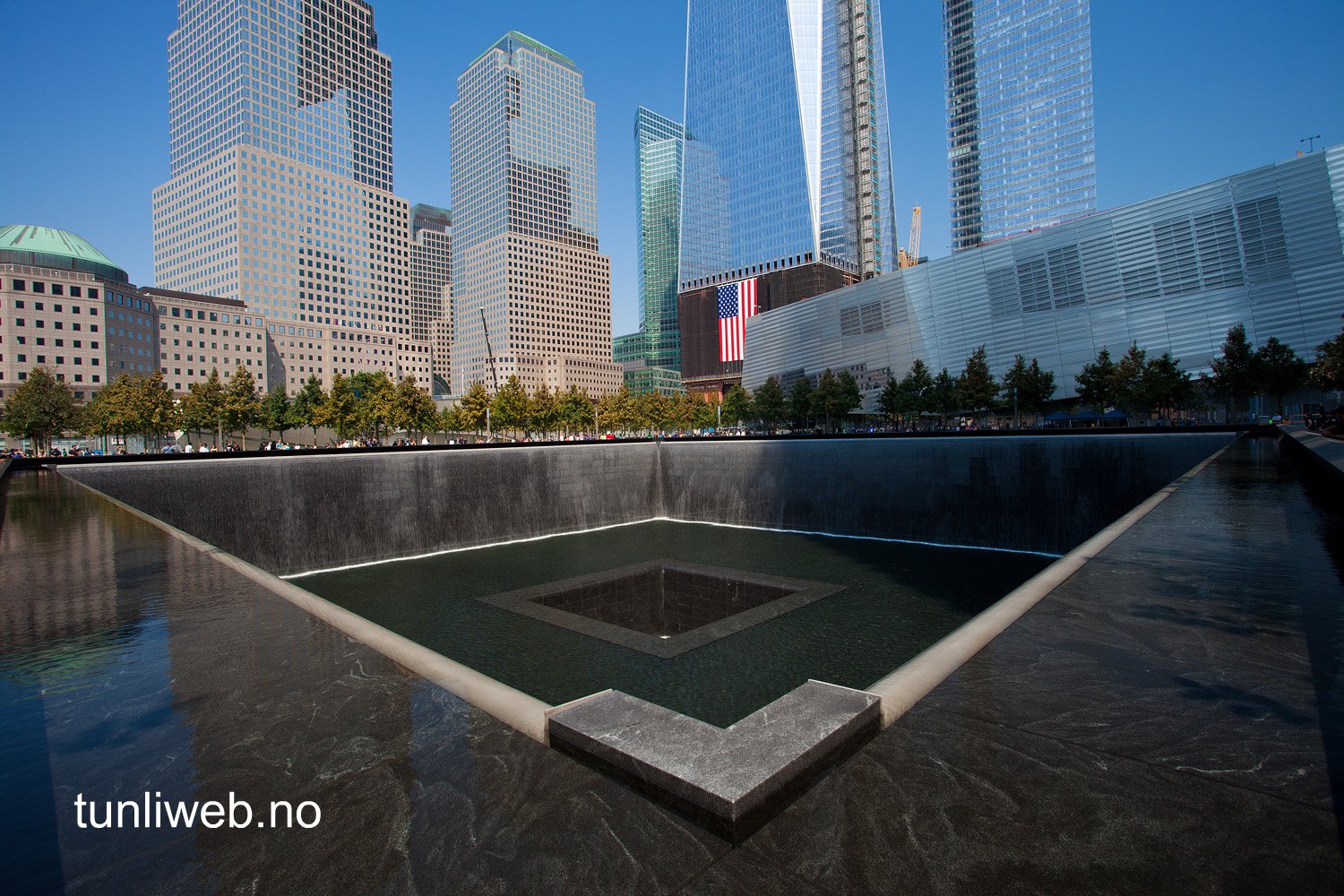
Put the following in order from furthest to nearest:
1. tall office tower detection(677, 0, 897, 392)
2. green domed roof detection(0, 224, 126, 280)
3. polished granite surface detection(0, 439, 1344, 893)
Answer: tall office tower detection(677, 0, 897, 392), green domed roof detection(0, 224, 126, 280), polished granite surface detection(0, 439, 1344, 893)

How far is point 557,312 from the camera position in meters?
172

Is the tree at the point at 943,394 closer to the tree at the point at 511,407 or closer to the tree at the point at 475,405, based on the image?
the tree at the point at 511,407

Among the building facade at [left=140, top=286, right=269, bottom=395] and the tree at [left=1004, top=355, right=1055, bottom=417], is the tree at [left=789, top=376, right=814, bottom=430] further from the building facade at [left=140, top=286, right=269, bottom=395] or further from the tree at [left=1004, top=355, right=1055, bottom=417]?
the building facade at [left=140, top=286, right=269, bottom=395]

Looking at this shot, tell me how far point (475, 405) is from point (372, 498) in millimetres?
46797

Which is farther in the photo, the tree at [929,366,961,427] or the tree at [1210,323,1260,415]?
the tree at [929,366,961,427]

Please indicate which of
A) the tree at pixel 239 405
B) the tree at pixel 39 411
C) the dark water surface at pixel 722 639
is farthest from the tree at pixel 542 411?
the dark water surface at pixel 722 639

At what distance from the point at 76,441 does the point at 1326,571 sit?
101 metres

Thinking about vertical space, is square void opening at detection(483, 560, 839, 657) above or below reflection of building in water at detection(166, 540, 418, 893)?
below

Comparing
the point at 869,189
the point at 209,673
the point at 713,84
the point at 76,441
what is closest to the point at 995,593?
the point at 209,673

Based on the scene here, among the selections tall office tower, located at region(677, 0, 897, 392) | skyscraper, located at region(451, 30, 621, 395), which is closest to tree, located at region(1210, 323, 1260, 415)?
tall office tower, located at region(677, 0, 897, 392)

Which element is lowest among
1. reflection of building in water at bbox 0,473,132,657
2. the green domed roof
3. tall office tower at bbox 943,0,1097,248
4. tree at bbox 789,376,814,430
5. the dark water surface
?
the dark water surface

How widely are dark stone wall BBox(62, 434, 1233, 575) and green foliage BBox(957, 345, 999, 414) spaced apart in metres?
34.5

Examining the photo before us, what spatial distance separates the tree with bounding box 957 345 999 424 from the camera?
5812 cm

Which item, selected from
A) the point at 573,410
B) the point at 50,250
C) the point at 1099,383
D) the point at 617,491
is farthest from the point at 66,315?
the point at 1099,383
